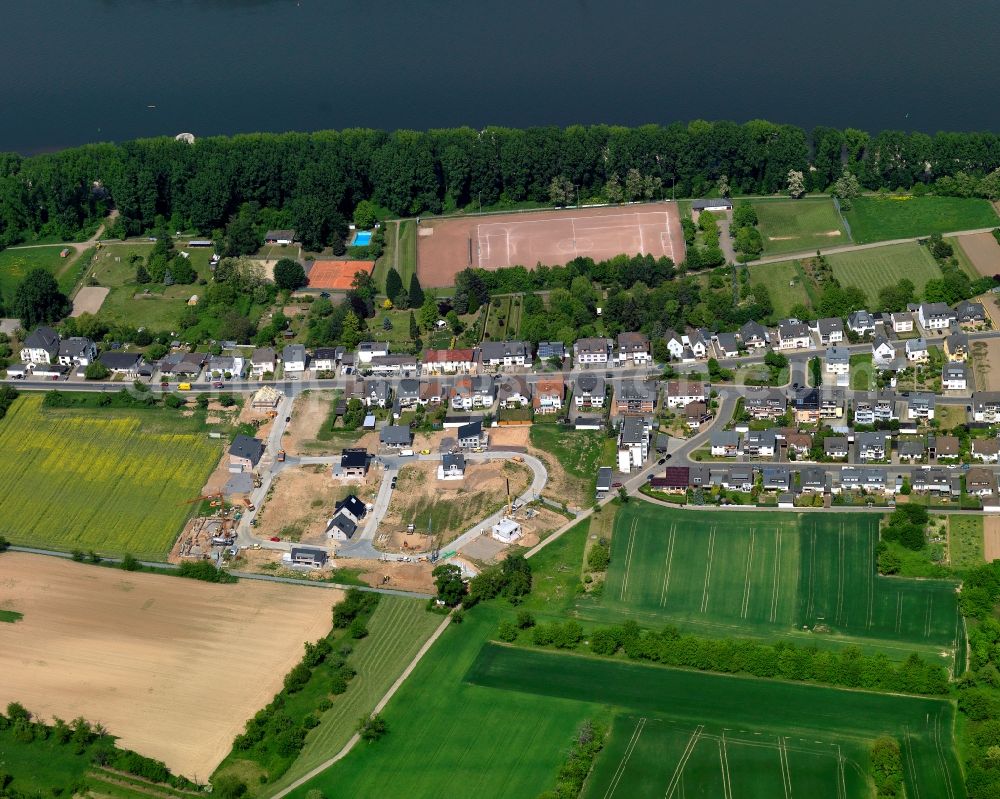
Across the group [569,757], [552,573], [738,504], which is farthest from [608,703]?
[738,504]

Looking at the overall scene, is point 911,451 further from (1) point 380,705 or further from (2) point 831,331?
(1) point 380,705

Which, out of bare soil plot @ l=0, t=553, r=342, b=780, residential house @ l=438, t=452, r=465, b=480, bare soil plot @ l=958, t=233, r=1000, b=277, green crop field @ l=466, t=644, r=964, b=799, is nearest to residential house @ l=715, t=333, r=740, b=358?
bare soil plot @ l=958, t=233, r=1000, b=277

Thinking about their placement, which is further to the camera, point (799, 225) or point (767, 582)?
point (799, 225)

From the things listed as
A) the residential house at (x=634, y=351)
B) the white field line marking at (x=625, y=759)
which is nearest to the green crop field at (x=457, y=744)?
the white field line marking at (x=625, y=759)

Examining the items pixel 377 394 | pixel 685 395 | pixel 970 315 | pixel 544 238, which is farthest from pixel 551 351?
pixel 970 315

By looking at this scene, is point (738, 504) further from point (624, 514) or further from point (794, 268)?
point (794, 268)

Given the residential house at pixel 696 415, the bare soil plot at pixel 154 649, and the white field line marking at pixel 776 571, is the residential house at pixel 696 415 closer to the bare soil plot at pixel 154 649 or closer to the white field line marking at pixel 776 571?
the white field line marking at pixel 776 571

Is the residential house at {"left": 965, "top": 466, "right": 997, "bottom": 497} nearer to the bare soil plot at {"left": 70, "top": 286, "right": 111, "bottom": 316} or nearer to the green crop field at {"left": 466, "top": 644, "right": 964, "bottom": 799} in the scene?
the green crop field at {"left": 466, "top": 644, "right": 964, "bottom": 799}
